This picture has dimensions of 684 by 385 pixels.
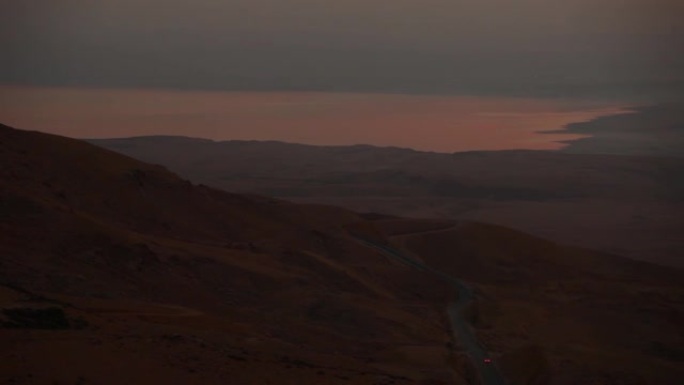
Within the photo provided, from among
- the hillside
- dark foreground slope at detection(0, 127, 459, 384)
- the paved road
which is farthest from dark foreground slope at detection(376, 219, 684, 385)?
the hillside

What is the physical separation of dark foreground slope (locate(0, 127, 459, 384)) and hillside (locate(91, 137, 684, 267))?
1328 inches

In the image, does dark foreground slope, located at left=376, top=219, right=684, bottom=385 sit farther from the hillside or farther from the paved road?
the hillside

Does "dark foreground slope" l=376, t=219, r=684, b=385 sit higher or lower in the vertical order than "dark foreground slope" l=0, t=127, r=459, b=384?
lower

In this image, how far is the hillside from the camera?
324 feet

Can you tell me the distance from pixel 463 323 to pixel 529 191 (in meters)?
97.9

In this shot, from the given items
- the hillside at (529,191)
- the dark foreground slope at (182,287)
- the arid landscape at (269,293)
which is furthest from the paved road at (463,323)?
the hillside at (529,191)

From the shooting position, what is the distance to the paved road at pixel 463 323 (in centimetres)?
3788

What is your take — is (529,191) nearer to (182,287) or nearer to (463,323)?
(463,323)

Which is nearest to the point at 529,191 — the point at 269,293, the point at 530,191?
the point at 530,191

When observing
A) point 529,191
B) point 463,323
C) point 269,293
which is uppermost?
point 269,293

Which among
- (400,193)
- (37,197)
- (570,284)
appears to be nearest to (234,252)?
(37,197)

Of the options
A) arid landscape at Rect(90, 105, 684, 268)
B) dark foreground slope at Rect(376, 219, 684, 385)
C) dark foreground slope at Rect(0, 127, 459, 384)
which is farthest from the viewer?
arid landscape at Rect(90, 105, 684, 268)

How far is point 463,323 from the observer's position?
48250mm

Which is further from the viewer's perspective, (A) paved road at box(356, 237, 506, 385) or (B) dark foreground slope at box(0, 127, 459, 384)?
(A) paved road at box(356, 237, 506, 385)
